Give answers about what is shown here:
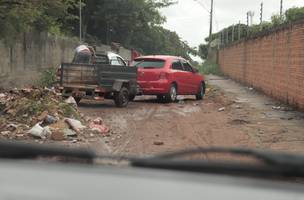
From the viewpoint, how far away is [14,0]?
1861cm

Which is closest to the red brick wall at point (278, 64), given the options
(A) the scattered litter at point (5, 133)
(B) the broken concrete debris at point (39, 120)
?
(B) the broken concrete debris at point (39, 120)

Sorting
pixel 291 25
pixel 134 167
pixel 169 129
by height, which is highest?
pixel 291 25

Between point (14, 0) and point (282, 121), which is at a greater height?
point (14, 0)

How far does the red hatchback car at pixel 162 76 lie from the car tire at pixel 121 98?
1.78 m

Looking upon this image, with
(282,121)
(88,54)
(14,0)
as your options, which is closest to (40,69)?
(88,54)

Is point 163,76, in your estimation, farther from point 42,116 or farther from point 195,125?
point 42,116

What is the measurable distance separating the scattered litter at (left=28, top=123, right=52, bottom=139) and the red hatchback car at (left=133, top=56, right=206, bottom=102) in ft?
28.0

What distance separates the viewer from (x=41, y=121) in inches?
472

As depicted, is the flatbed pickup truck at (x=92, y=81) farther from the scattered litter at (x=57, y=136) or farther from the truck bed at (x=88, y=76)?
the scattered litter at (x=57, y=136)

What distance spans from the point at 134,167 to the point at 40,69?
23798 mm

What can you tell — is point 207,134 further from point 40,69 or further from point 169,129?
point 40,69

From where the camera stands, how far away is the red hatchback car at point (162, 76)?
64.8 feet

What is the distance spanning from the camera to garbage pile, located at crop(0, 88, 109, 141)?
1115 cm

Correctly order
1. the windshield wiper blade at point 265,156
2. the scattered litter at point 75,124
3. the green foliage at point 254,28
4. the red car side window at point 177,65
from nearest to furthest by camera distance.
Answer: the windshield wiper blade at point 265,156 → the scattered litter at point 75,124 → the red car side window at point 177,65 → the green foliage at point 254,28
